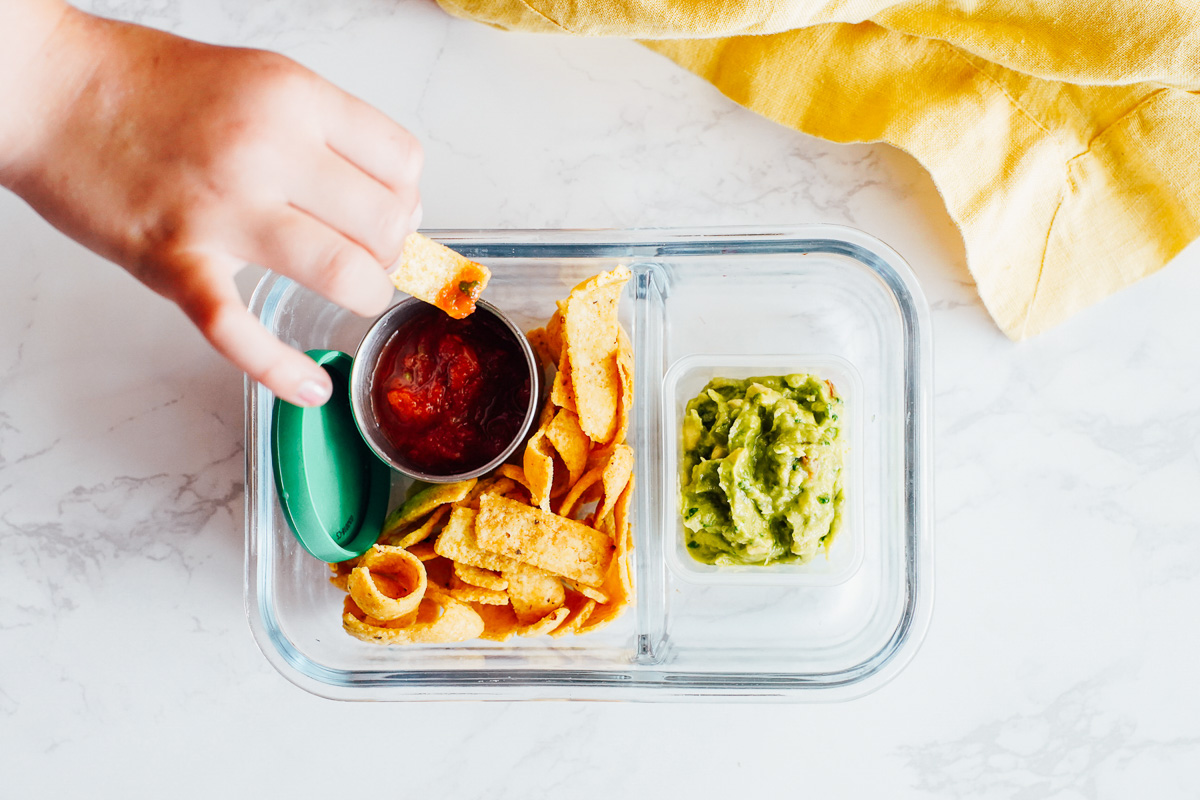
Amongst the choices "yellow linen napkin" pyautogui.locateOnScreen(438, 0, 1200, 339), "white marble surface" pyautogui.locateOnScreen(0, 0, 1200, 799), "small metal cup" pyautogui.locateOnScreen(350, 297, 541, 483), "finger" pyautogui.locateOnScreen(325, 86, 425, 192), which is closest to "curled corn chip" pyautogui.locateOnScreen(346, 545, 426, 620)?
"small metal cup" pyautogui.locateOnScreen(350, 297, 541, 483)

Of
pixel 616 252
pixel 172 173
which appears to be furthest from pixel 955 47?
pixel 172 173

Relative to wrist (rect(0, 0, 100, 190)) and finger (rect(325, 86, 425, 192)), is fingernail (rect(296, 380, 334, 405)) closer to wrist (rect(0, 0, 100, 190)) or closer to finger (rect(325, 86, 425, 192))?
finger (rect(325, 86, 425, 192))

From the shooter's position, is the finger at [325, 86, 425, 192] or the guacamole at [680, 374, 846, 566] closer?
the finger at [325, 86, 425, 192]

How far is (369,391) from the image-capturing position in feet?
4.31

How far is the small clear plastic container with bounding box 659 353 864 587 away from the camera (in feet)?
4.34

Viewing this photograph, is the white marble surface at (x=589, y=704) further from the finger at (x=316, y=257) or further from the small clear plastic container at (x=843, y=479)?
the finger at (x=316, y=257)

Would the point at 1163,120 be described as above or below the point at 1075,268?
above

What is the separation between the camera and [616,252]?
136 centimetres

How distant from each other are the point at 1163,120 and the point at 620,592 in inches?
44.3

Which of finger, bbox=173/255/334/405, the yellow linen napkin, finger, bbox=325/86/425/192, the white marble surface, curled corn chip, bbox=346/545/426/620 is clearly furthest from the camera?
the white marble surface

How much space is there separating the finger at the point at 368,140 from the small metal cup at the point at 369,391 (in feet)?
1.15

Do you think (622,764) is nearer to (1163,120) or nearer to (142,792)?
(142,792)

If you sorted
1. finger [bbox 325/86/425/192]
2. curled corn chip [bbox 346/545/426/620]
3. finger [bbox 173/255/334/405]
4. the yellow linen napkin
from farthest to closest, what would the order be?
1. the yellow linen napkin
2. curled corn chip [bbox 346/545/426/620]
3. finger [bbox 325/86/425/192]
4. finger [bbox 173/255/334/405]

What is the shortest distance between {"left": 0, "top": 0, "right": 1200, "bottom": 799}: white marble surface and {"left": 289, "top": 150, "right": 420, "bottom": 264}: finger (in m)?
0.54
